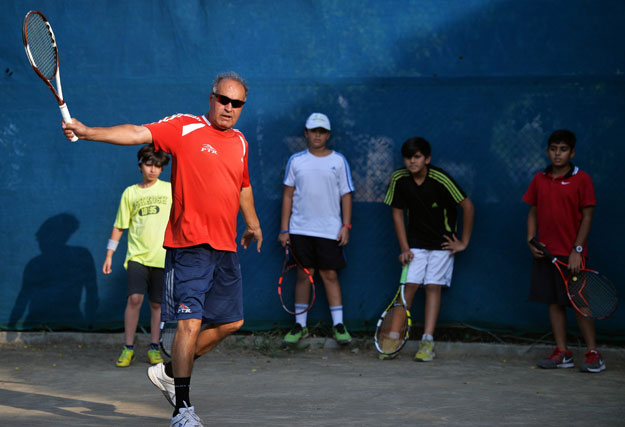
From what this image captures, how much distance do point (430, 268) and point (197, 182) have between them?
9.26 ft

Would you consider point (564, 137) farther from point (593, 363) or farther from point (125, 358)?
point (125, 358)

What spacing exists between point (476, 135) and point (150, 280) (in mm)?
2962

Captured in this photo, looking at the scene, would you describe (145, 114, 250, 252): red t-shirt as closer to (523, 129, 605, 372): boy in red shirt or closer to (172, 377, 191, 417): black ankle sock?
(172, 377, 191, 417): black ankle sock

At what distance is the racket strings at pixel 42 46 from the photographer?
389cm

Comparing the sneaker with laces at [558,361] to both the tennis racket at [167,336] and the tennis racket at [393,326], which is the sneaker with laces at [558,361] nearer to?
the tennis racket at [393,326]

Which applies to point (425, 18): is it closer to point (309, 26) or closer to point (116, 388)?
point (309, 26)

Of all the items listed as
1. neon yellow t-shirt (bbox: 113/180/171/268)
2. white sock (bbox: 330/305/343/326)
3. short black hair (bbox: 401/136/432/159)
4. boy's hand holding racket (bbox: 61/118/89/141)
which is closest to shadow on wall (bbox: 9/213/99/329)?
neon yellow t-shirt (bbox: 113/180/171/268)

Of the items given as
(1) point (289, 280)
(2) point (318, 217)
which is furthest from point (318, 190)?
(1) point (289, 280)

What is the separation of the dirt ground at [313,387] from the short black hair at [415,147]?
158 cm

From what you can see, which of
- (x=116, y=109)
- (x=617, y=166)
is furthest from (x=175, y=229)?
(x=617, y=166)

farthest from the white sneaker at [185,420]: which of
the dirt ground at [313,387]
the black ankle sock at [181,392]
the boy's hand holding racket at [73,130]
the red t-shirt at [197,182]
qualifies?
the boy's hand holding racket at [73,130]

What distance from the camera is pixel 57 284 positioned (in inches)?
258

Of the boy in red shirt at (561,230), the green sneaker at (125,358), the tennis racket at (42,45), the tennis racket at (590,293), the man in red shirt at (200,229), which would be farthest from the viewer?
the green sneaker at (125,358)

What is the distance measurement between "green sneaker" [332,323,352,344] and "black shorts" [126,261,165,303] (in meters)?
1.49
